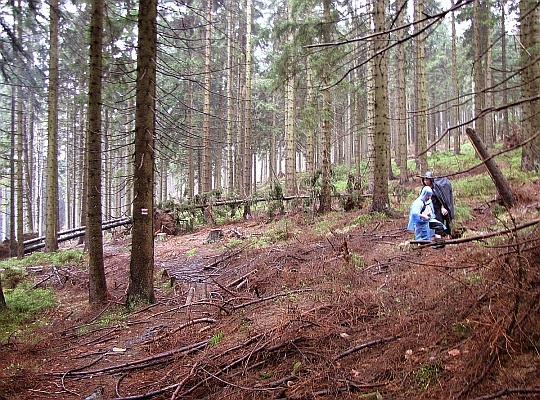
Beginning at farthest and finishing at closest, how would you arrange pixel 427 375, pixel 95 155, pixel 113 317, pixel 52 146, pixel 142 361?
1. pixel 52 146
2. pixel 95 155
3. pixel 113 317
4. pixel 142 361
5. pixel 427 375

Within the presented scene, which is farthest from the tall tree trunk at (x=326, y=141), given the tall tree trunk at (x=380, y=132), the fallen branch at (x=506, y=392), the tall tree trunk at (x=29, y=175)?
the tall tree trunk at (x=29, y=175)

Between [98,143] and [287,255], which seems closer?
[98,143]

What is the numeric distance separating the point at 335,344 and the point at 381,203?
841 centimetres

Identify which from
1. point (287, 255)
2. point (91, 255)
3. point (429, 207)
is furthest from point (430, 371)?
point (91, 255)

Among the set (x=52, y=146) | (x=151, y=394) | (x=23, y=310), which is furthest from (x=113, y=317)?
(x=52, y=146)

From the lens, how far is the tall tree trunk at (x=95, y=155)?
8.72m

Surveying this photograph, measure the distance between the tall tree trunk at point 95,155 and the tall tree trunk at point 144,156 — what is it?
1.05 m

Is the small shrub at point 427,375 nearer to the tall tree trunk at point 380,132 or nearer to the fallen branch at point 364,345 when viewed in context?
the fallen branch at point 364,345

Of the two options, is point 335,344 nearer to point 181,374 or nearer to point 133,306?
point 181,374

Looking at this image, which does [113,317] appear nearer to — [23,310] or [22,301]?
[23,310]

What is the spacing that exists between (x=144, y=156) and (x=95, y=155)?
4.31 feet

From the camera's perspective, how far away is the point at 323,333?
4.91 meters

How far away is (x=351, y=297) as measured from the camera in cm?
573

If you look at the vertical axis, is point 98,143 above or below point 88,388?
above
